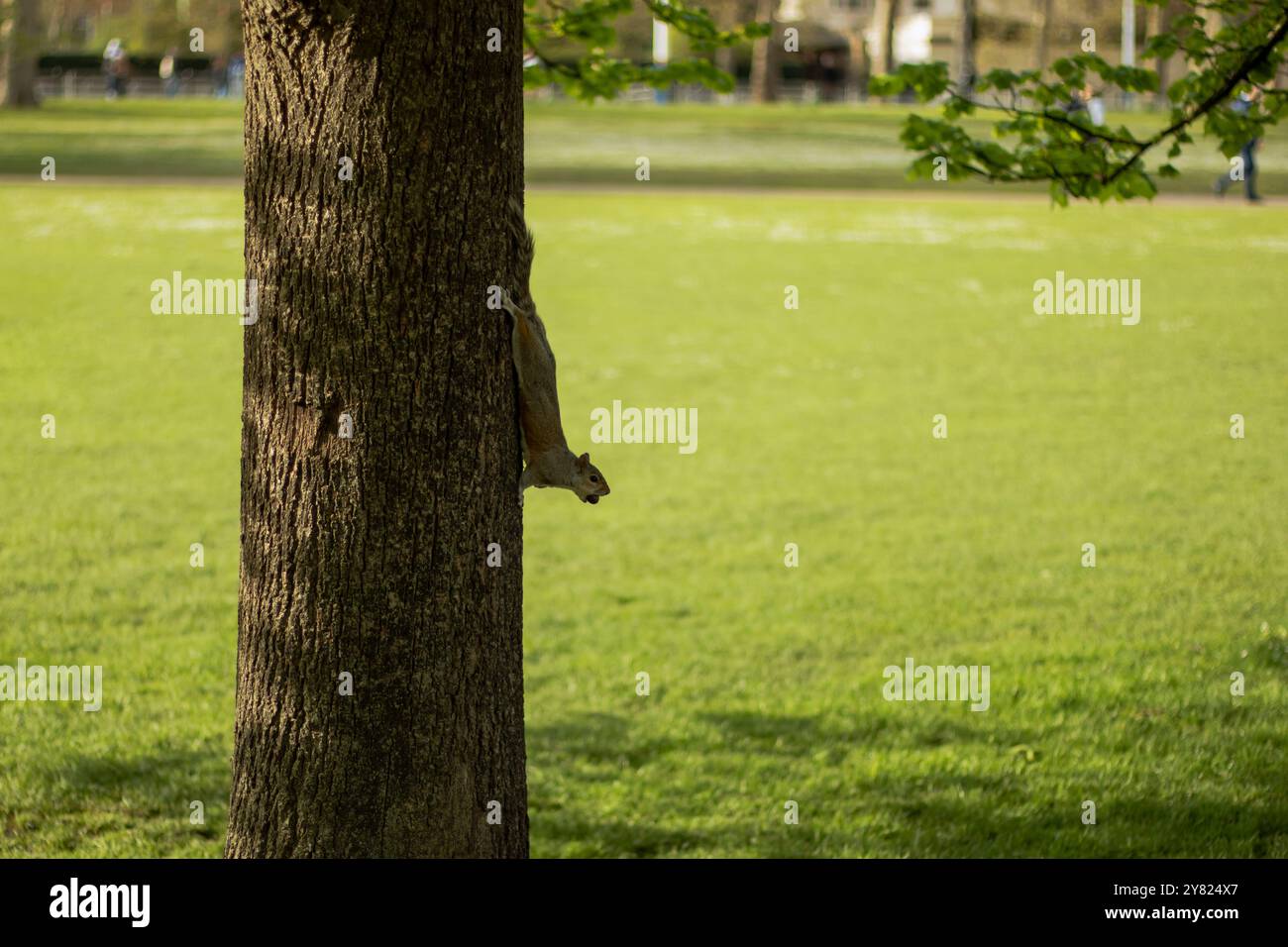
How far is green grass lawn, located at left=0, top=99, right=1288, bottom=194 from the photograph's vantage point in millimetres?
35094

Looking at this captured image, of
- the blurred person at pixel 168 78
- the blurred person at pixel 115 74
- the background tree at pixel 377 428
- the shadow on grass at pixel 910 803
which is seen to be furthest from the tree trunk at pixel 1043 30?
the background tree at pixel 377 428

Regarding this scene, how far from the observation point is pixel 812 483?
11375 mm

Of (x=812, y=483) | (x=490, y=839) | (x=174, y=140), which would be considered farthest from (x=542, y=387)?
(x=174, y=140)

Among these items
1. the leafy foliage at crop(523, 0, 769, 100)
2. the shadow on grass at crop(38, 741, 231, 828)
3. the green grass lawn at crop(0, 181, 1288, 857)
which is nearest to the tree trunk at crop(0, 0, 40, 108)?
the green grass lawn at crop(0, 181, 1288, 857)

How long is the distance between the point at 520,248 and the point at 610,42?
3.33m

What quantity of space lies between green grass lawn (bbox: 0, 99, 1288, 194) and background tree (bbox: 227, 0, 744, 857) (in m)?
30.4

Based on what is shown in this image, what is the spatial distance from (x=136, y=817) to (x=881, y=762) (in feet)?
9.80

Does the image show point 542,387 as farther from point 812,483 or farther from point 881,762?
point 812,483

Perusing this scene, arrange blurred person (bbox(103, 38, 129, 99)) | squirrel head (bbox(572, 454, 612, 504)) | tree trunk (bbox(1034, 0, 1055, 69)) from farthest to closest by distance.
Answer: tree trunk (bbox(1034, 0, 1055, 69)), blurred person (bbox(103, 38, 129, 99)), squirrel head (bbox(572, 454, 612, 504))

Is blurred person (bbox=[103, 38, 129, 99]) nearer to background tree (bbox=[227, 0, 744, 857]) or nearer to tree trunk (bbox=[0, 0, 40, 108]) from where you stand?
tree trunk (bbox=[0, 0, 40, 108])

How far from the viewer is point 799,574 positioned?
A: 9.20 meters

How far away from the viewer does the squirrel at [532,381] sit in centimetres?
382

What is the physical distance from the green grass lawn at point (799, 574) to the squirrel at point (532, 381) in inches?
76.9

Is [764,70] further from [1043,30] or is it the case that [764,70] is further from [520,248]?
[520,248]
